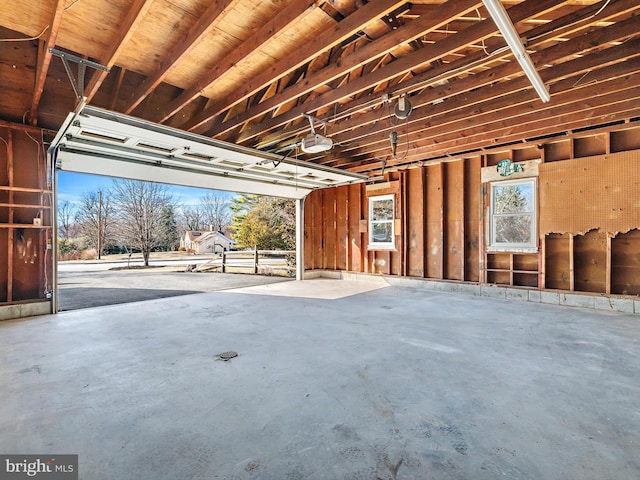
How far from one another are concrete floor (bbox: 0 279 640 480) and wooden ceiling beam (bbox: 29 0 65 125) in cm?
292

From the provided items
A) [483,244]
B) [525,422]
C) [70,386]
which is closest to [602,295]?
[483,244]

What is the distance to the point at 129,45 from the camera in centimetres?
307

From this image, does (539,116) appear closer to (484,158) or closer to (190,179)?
(484,158)

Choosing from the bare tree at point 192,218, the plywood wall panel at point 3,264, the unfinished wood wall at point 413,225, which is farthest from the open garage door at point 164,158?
the bare tree at point 192,218

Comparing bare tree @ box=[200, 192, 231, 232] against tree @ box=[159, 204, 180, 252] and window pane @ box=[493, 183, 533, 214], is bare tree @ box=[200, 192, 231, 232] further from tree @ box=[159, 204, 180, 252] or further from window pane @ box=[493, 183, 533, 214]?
window pane @ box=[493, 183, 533, 214]

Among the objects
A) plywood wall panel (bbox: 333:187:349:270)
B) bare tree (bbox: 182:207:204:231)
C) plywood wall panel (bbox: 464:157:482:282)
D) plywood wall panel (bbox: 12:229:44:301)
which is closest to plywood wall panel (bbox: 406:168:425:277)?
plywood wall panel (bbox: 464:157:482:282)

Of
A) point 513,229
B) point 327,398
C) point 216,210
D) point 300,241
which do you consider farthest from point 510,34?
point 216,210

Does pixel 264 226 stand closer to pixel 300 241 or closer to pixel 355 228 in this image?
pixel 300 241

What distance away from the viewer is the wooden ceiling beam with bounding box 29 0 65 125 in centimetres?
233

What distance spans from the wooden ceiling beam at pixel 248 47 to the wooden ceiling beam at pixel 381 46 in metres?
0.81

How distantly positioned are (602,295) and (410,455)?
5603 millimetres

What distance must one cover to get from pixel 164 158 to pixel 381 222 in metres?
5.45
